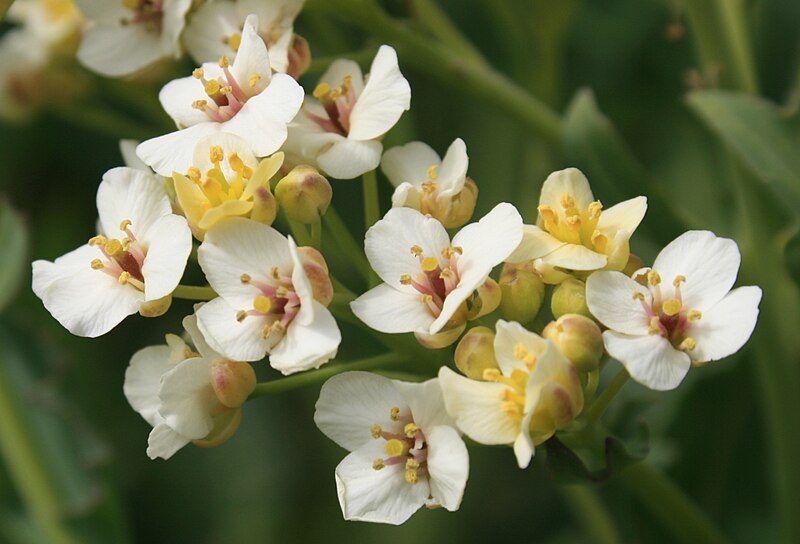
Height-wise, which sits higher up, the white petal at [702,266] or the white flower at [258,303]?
the white petal at [702,266]

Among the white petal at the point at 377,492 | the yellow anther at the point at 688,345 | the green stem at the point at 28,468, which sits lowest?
the green stem at the point at 28,468

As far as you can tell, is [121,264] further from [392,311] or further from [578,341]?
[578,341]

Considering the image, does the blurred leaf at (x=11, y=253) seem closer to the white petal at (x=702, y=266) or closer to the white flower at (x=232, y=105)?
the white flower at (x=232, y=105)

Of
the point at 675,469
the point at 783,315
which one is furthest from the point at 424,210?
the point at 675,469

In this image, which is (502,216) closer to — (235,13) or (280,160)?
(280,160)

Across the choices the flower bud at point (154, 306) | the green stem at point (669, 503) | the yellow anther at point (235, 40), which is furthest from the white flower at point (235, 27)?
the green stem at point (669, 503)

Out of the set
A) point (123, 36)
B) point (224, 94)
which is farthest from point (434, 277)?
point (123, 36)

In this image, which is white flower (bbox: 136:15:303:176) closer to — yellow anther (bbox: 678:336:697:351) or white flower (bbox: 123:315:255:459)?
white flower (bbox: 123:315:255:459)

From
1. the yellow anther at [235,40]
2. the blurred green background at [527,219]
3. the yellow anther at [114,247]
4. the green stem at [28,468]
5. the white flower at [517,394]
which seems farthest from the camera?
the green stem at [28,468]
